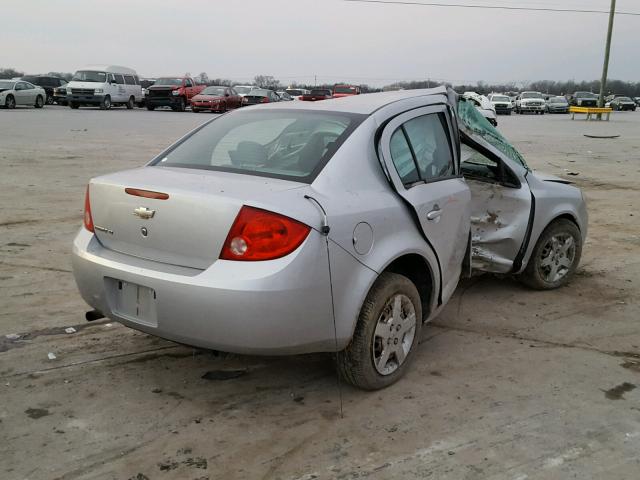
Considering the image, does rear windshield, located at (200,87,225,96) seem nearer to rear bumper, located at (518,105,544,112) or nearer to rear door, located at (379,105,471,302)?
rear bumper, located at (518,105,544,112)

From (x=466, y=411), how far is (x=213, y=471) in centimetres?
143

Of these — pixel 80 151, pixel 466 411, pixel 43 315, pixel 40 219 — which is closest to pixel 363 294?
pixel 466 411

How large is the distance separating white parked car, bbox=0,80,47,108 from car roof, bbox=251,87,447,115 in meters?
32.0

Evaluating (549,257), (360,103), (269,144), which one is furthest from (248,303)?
(549,257)

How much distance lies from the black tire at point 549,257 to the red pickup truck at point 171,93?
34644 mm

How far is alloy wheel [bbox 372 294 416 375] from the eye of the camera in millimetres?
3732

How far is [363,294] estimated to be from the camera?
3465mm

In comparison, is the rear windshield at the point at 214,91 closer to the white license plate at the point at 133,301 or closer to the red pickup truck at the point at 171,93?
the red pickup truck at the point at 171,93

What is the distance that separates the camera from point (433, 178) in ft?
14.1

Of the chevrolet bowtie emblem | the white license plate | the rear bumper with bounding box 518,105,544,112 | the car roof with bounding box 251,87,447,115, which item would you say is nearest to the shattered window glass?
the car roof with bounding box 251,87,447,115

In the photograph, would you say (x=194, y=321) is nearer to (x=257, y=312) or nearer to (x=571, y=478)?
(x=257, y=312)

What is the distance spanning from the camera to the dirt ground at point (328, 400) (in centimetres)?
307

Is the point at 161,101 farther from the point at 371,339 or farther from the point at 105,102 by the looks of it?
the point at 371,339

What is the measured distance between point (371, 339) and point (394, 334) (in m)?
0.26
